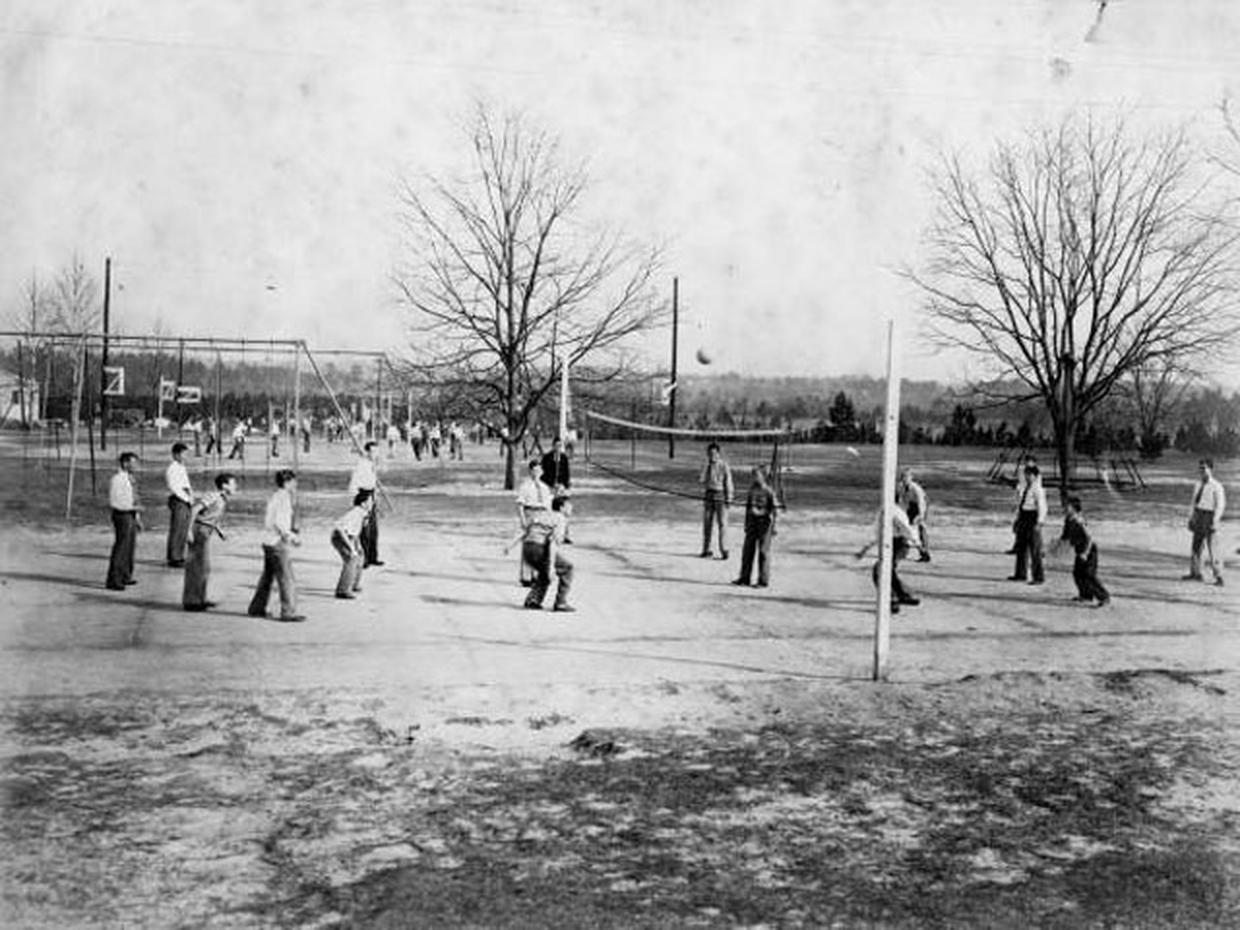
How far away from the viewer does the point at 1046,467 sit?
154ft

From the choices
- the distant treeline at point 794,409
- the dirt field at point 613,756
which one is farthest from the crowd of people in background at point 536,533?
the distant treeline at point 794,409

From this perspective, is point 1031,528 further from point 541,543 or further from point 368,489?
point 368,489

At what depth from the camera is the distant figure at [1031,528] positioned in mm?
15578

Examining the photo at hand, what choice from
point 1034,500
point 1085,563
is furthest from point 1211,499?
point 1085,563

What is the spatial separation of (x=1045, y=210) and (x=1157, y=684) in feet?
62.4

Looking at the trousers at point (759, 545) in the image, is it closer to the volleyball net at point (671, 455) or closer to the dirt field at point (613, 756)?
the dirt field at point (613, 756)

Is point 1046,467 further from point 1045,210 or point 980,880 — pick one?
point 980,880

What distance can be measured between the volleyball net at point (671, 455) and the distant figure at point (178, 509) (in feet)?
23.1

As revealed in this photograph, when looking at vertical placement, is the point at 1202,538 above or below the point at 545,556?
above

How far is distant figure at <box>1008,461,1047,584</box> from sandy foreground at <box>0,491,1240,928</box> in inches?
71.2

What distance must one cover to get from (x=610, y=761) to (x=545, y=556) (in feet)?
16.7

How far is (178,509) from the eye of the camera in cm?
1535

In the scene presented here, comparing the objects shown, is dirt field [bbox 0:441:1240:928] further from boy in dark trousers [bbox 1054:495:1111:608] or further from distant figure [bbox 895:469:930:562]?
distant figure [bbox 895:469:930:562]

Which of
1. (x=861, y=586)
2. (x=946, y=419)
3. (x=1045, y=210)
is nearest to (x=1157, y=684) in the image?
(x=861, y=586)
